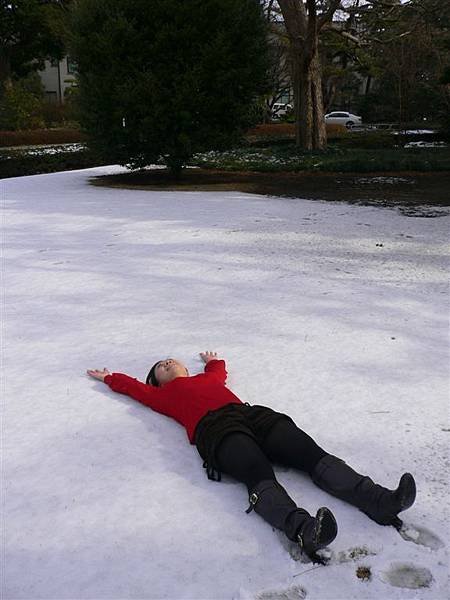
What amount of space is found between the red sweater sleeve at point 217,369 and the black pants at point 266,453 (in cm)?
65

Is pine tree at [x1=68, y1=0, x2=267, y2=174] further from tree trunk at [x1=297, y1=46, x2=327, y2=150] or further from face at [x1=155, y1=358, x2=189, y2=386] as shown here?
face at [x1=155, y1=358, x2=189, y2=386]

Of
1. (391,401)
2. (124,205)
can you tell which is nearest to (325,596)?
(391,401)

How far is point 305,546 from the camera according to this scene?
2189mm

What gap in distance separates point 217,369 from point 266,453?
81 centimetres

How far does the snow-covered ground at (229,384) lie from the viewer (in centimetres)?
220

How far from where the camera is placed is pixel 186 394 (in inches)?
122

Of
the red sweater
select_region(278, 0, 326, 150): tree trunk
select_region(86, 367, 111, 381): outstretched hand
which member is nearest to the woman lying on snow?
the red sweater

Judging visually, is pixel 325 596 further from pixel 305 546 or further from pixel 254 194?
pixel 254 194

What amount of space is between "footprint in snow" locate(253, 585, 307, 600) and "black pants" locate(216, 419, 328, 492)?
0.46 m

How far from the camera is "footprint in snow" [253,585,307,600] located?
205cm

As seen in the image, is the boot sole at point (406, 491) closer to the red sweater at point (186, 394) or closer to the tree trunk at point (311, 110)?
the red sweater at point (186, 394)

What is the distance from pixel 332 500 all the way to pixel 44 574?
1.12 meters

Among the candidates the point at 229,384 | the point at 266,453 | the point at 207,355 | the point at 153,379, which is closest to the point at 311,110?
the point at 207,355

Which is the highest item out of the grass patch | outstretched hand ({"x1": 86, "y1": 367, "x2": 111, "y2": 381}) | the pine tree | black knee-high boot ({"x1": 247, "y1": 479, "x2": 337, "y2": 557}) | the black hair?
the pine tree
